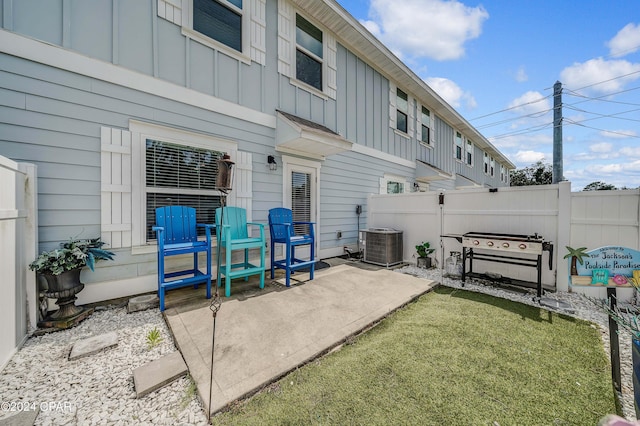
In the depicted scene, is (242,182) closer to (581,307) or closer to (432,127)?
(581,307)

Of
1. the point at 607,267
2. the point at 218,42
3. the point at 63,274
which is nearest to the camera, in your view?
the point at 607,267

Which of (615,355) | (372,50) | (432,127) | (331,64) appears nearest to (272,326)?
(615,355)

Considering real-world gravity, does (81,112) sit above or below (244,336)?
above

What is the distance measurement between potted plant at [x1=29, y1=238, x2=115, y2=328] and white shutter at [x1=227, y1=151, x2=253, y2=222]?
71.6 inches

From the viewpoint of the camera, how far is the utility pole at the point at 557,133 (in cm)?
773

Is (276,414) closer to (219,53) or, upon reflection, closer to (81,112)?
(81,112)

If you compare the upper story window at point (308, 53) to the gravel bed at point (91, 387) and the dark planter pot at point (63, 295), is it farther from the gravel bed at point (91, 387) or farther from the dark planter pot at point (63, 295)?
the gravel bed at point (91, 387)

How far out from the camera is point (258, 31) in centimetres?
416

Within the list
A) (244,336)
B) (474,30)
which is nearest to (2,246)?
(244,336)

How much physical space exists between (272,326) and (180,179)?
2492 millimetres

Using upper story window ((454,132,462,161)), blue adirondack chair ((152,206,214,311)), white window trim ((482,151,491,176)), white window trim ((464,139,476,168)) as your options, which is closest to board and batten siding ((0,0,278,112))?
blue adirondack chair ((152,206,214,311))

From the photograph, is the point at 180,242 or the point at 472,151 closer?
the point at 180,242

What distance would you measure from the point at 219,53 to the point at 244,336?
4.08 m

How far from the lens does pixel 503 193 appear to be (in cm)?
406
